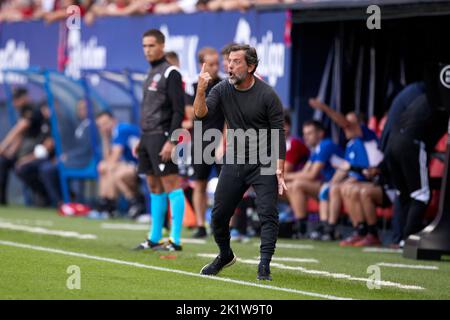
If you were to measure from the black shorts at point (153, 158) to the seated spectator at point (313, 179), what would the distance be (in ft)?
12.4

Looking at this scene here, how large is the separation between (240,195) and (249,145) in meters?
0.46

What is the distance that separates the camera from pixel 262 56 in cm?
1714

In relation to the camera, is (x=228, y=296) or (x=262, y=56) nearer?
(x=228, y=296)

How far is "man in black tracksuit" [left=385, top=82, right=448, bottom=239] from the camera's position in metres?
14.3

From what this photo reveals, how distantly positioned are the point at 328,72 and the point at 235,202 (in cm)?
762

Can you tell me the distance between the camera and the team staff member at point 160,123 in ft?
42.5

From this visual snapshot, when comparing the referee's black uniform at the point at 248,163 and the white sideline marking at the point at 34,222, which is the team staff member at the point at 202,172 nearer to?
the white sideline marking at the point at 34,222

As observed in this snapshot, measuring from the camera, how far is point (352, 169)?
15953mm

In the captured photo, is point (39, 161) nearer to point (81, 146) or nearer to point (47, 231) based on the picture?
point (81, 146)

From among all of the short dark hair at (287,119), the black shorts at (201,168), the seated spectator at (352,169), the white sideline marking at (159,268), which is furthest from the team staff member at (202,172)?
the white sideline marking at (159,268)

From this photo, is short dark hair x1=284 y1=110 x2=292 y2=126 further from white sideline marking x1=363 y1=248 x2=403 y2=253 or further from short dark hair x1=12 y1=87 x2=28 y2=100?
short dark hair x1=12 y1=87 x2=28 y2=100

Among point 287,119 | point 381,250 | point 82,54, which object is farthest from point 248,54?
point 82,54
